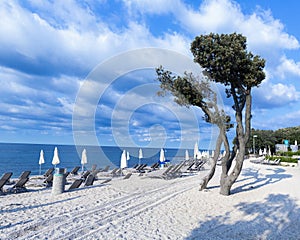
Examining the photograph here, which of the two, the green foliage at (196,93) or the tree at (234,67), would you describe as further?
the green foliage at (196,93)

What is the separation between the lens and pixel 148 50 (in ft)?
49.0

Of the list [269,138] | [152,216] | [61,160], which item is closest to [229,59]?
[152,216]

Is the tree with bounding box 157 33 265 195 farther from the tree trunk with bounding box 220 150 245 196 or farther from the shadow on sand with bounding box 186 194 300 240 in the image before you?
the shadow on sand with bounding box 186 194 300 240

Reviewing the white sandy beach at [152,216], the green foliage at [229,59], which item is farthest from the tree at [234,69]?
the white sandy beach at [152,216]

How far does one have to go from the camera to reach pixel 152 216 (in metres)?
5.92

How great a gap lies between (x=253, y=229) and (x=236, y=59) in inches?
193

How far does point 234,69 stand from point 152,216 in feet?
16.7

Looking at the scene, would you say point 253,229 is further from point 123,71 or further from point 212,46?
point 123,71

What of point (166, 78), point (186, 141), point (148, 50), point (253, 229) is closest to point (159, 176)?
point (166, 78)

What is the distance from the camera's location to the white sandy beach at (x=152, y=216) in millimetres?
4750

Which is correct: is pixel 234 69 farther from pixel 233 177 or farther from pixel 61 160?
pixel 61 160

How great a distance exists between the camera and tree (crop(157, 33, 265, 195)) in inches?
313

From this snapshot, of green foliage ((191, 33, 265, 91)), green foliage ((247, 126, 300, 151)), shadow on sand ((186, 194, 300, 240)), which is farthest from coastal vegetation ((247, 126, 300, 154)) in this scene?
shadow on sand ((186, 194, 300, 240))

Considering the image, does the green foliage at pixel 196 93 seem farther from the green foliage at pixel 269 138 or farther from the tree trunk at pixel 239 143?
the green foliage at pixel 269 138
